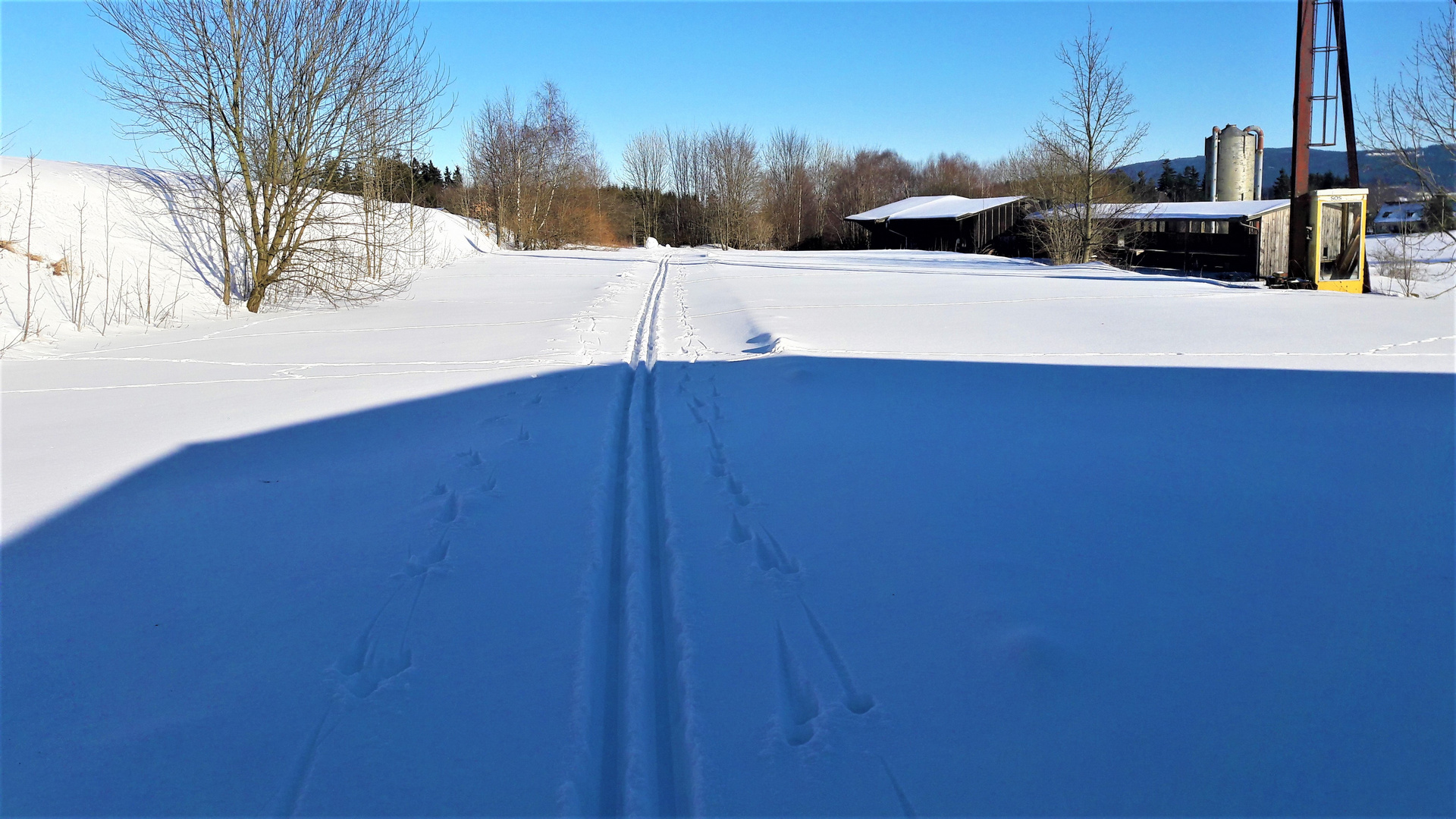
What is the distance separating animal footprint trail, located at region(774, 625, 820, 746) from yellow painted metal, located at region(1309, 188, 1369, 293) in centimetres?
1747

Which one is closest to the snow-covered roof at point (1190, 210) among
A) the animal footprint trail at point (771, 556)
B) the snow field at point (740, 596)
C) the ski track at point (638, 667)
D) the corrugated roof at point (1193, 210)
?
the corrugated roof at point (1193, 210)

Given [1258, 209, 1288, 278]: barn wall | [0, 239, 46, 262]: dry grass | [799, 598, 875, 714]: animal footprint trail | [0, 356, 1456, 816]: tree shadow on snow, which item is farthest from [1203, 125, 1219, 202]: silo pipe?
[799, 598, 875, 714]: animal footprint trail

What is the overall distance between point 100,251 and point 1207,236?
30.0 m

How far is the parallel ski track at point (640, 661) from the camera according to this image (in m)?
2.30

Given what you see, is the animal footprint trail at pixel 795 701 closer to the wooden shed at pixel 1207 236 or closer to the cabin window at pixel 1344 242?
the cabin window at pixel 1344 242

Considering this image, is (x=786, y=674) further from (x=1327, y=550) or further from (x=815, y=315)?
(x=815, y=315)

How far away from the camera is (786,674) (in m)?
2.76

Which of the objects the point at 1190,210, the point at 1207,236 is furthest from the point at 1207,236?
the point at 1190,210

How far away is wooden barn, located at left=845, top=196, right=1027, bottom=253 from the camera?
134 ft

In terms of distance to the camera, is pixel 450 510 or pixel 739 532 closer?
pixel 739 532

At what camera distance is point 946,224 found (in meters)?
44.9

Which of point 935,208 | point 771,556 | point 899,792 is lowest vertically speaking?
point 899,792

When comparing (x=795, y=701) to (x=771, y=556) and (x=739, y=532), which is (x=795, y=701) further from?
(x=739, y=532)

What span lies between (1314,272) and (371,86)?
17079mm
